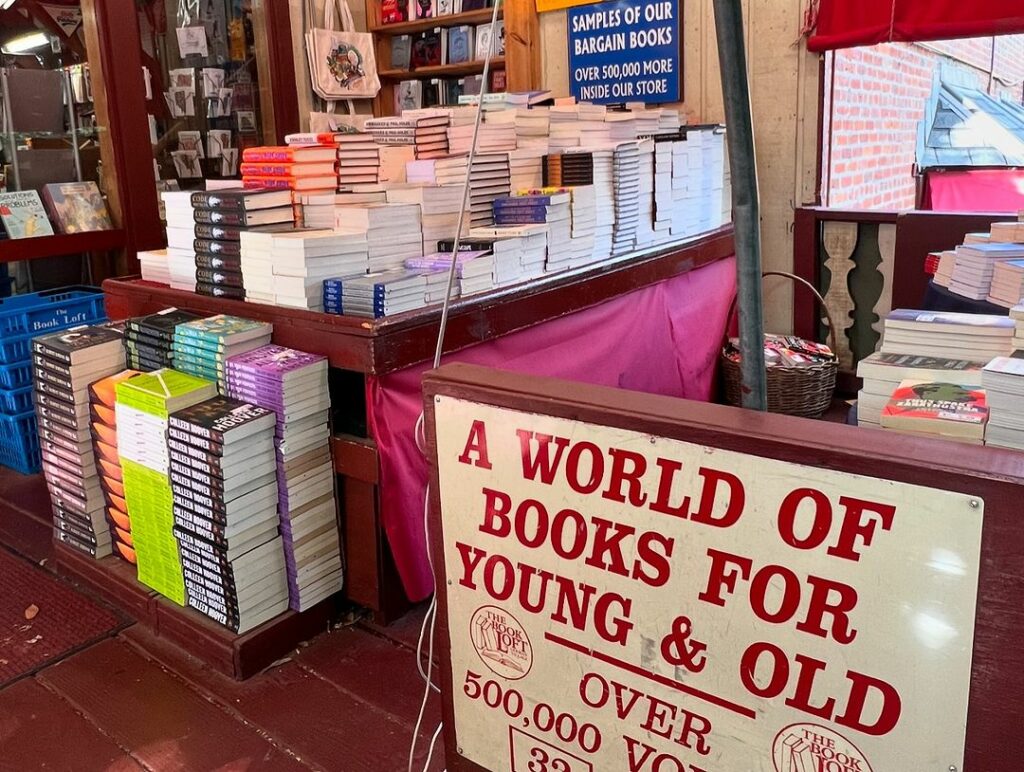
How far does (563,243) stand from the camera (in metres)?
3.54

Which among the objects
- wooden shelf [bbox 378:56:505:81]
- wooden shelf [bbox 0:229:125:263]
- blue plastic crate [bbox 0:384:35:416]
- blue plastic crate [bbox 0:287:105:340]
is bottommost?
blue plastic crate [bbox 0:384:35:416]

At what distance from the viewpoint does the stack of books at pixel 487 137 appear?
3.92 meters

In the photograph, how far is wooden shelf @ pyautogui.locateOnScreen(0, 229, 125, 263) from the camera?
430cm

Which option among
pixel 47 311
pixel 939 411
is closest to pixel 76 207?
pixel 47 311

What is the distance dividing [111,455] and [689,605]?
2.20 metres

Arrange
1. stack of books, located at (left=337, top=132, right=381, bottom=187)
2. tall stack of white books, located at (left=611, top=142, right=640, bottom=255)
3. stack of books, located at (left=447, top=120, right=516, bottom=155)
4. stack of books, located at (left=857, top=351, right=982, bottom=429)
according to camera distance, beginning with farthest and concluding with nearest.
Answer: stack of books, located at (left=447, top=120, right=516, bottom=155) → tall stack of white books, located at (left=611, top=142, right=640, bottom=255) → stack of books, located at (left=337, top=132, right=381, bottom=187) → stack of books, located at (left=857, top=351, right=982, bottom=429)

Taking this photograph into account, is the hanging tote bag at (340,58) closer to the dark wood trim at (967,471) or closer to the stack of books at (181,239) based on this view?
the stack of books at (181,239)

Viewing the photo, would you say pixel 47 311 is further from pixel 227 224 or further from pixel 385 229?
pixel 385 229

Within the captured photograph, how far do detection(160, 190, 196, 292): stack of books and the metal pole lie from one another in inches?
91.6

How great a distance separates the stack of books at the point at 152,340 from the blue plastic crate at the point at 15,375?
1.25 m

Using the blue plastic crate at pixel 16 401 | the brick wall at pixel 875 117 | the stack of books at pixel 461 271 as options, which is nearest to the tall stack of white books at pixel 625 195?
the stack of books at pixel 461 271

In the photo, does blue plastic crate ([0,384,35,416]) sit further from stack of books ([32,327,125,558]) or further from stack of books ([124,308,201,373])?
stack of books ([124,308,201,373])

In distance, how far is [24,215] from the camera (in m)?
4.43

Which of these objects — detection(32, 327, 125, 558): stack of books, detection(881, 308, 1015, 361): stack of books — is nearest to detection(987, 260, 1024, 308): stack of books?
detection(881, 308, 1015, 361): stack of books
